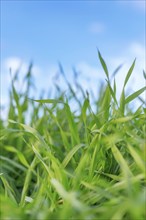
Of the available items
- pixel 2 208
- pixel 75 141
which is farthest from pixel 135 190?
pixel 75 141

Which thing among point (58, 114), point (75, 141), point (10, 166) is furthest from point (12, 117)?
point (75, 141)

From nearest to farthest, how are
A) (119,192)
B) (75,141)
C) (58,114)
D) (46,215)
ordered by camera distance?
(46,215) < (119,192) < (75,141) < (58,114)

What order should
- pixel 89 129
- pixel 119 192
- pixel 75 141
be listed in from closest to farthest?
pixel 119 192, pixel 89 129, pixel 75 141

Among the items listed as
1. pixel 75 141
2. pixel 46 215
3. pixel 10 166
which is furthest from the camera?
pixel 10 166

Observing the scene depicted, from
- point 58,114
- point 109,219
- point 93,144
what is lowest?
point 109,219

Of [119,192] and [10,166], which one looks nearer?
[119,192]

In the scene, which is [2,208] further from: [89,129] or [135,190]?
[89,129]

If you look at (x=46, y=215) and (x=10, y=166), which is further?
(x=10, y=166)

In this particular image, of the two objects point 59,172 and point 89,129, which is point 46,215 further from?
point 89,129

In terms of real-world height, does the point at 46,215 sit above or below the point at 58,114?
below
